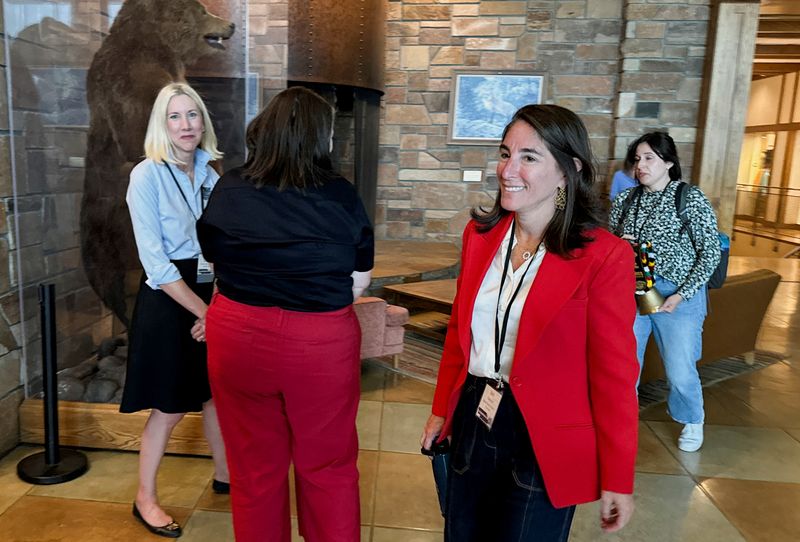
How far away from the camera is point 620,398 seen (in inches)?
49.1

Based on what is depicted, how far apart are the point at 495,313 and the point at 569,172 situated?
1.09 ft

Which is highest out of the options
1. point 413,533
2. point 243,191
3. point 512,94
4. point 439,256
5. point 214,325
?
point 512,94

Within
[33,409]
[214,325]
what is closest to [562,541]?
[214,325]

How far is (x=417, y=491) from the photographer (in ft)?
8.46

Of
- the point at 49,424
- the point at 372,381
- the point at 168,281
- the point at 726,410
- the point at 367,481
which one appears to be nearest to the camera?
the point at 168,281

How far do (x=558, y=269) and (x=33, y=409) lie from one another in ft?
8.35

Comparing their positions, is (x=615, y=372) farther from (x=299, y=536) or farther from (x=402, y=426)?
(x=402, y=426)

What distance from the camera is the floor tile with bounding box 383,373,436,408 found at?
3592mm

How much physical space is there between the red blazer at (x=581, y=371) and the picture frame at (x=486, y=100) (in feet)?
17.8

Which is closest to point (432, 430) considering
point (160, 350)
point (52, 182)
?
point (160, 350)

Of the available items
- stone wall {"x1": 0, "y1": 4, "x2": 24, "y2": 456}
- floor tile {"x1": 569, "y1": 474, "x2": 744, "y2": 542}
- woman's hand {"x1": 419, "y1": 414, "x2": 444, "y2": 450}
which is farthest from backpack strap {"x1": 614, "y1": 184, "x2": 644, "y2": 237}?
stone wall {"x1": 0, "y1": 4, "x2": 24, "y2": 456}

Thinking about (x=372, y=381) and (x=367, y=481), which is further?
(x=372, y=381)

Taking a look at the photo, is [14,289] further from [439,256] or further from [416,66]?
[416,66]

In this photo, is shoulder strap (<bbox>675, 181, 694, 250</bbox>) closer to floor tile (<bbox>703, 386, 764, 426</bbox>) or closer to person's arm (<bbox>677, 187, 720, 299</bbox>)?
person's arm (<bbox>677, 187, 720, 299</bbox>)
